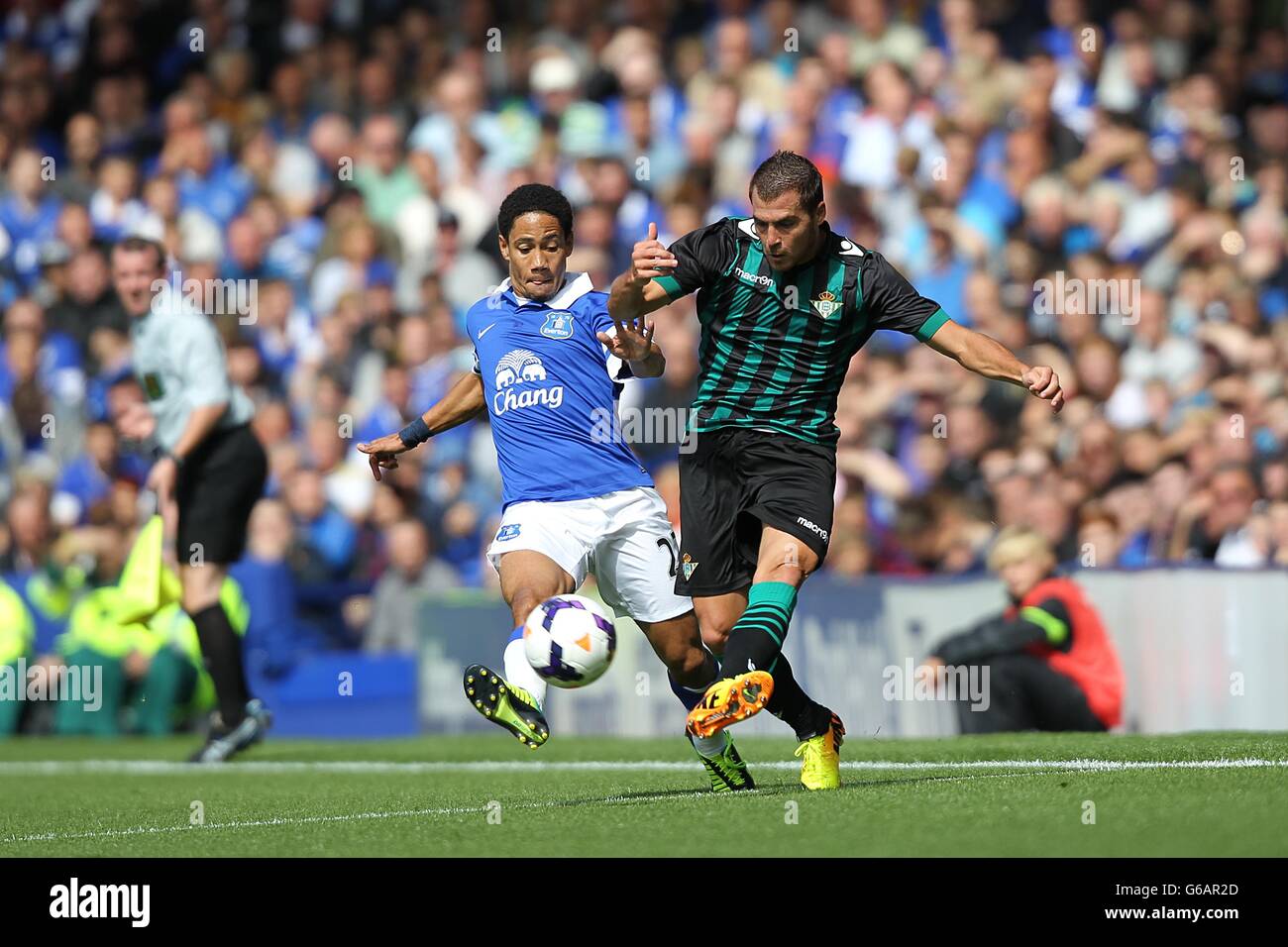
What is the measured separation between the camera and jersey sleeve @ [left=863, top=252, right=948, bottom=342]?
7469 mm

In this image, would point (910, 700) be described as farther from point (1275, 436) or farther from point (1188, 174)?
point (1188, 174)

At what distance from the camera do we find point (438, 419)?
27.5ft

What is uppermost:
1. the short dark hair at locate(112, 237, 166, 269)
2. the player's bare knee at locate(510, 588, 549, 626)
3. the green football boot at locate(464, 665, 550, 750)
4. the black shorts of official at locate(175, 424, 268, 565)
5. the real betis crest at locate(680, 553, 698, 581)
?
A: the short dark hair at locate(112, 237, 166, 269)

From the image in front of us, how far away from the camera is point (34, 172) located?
18.5 metres

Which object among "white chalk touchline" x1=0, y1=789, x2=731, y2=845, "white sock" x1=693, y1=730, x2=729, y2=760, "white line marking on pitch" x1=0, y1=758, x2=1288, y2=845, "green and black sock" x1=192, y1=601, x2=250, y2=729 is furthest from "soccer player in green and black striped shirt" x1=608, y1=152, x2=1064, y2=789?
"green and black sock" x1=192, y1=601, x2=250, y2=729

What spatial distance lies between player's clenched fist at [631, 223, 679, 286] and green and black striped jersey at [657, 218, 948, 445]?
207 mm

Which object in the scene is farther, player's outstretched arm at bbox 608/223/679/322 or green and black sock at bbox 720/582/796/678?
player's outstretched arm at bbox 608/223/679/322

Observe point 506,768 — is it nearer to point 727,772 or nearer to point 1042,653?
point 727,772

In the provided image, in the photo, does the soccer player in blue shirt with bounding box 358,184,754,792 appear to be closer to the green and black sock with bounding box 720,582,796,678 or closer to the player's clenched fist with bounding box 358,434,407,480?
the player's clenched fist with bounding box 358,434,407,480

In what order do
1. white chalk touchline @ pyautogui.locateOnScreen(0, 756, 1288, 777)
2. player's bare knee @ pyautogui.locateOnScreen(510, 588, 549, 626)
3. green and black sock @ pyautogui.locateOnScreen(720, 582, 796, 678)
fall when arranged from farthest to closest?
white chalk touchline @ pyautogui.locateOnScreen(0, 756, 1288, 777) → player's bare knee @ pyautogui.locateOnScreen(510, 588, 549, 626) → green and black sock @ pyautogui.locateOnScreen(720, 582, 796, 678)

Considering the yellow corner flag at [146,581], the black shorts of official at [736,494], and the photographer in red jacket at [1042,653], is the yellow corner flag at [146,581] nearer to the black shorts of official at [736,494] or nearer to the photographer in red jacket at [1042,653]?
the photographer in red jacket at [1042,653]

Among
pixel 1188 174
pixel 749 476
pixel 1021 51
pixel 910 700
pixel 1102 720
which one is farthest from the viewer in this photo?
pixel 1021 51

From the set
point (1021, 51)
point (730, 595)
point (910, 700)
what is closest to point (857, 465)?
point (910, 700)
